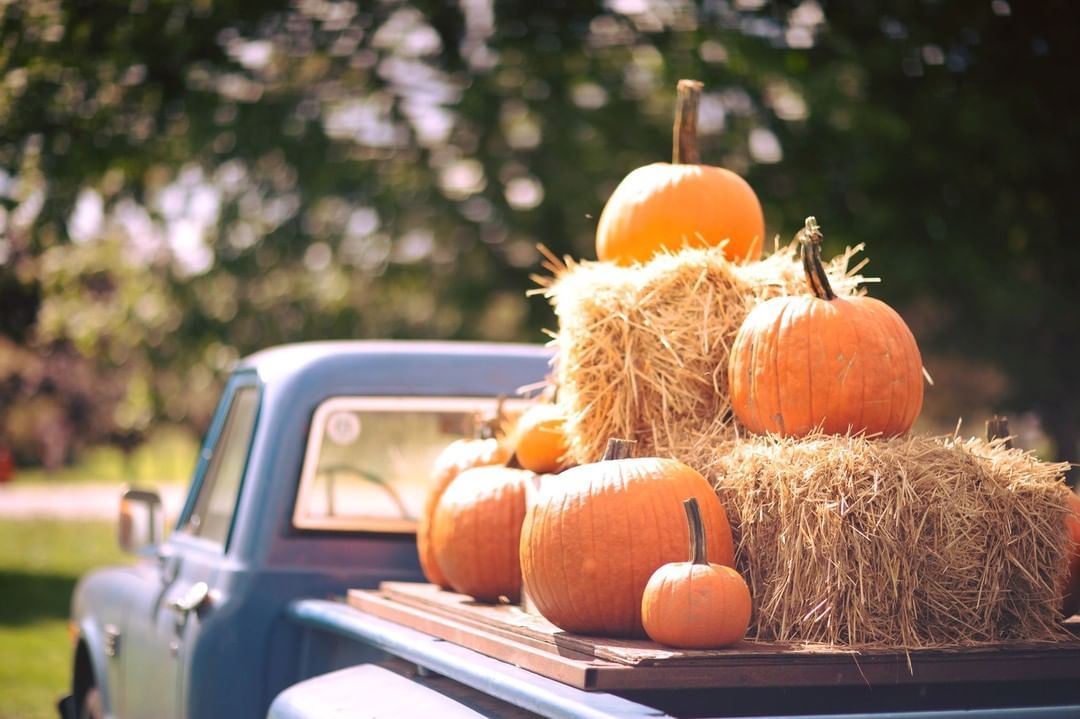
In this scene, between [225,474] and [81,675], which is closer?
[225,474]

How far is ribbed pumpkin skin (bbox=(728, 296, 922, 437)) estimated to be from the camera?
318cm

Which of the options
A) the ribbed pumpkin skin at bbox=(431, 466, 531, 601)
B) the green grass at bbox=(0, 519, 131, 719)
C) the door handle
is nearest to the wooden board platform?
the ribbed pumpkin skin at bbox=(431, 466, 531, 601)

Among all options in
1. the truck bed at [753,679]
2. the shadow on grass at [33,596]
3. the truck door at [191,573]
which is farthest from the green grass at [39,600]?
the truck bed at [753,679]

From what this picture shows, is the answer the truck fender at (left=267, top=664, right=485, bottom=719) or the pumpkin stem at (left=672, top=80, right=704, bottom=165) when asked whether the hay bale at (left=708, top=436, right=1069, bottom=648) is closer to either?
the truck fender at (left=267, top=664, right=485, bottom=719)

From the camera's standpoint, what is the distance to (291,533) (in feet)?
13.8

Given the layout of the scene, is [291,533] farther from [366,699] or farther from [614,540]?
[614,540]

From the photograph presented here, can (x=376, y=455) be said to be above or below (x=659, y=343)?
below

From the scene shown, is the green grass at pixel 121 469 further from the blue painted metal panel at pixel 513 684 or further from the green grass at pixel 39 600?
the blue painted metal panel at pixel 513 684

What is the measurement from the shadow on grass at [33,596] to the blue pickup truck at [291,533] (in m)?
9.00

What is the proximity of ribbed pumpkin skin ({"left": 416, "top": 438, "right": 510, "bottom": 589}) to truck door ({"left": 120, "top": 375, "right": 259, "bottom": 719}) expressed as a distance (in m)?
0.69

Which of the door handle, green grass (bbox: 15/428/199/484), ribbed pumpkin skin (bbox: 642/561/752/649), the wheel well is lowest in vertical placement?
green grass (bbox: 15/428/199/484)

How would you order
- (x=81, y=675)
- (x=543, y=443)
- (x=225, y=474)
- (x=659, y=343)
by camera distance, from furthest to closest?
(x=81, y=675), (x=225, y=474), (x=543, y=443), (x=659, y=343)

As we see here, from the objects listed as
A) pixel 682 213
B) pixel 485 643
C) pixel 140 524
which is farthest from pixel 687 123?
pixel 140 524

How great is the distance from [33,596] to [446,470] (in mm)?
12455
